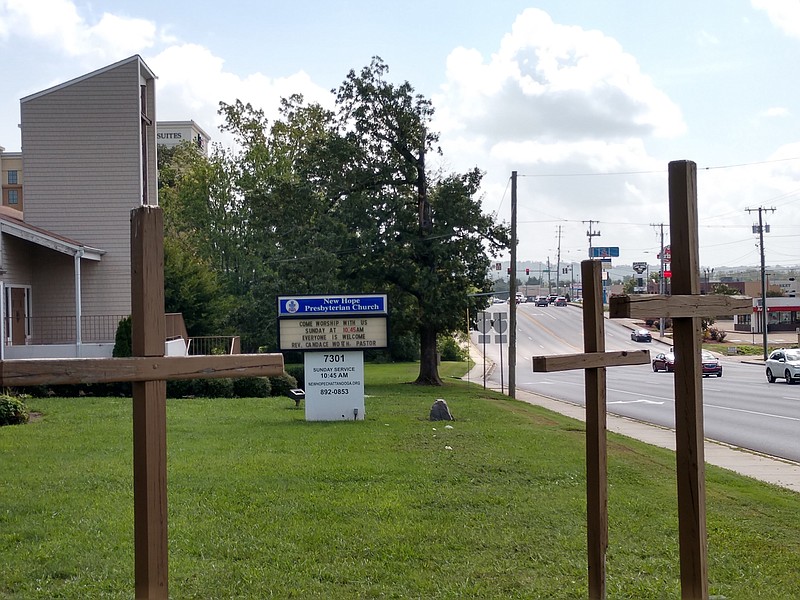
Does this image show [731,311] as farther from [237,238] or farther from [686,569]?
[237,238]

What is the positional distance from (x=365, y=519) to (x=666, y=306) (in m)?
4.91

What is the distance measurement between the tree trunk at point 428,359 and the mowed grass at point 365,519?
22.0 metres

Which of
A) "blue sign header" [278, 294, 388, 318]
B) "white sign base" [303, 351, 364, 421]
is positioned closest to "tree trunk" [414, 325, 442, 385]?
"blue sign header" [278, 294, 388, 318]

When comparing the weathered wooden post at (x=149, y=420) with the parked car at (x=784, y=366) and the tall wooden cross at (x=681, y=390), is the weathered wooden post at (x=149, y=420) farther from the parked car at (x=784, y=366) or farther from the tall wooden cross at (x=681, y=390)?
the parked car at (x=784, y=366)

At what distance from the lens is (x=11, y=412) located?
16.4 metres

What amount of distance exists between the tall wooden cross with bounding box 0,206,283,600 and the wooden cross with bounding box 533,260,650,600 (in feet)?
7.13

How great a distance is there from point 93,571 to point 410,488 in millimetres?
4473

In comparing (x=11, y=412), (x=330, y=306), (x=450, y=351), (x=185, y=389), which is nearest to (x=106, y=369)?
(x=11, y=412)

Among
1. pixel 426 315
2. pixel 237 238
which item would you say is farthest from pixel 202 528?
pixel 237 238

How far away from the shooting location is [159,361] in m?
3.74

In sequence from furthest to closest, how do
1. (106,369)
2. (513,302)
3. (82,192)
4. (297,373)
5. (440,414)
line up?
(513,302), (297,373), (82,192), (440,414), (106,369)

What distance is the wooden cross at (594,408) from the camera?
16.8 ft

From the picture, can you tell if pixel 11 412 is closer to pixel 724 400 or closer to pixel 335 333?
pixel 335 333

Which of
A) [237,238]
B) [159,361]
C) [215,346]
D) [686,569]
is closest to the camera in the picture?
[159,361]
